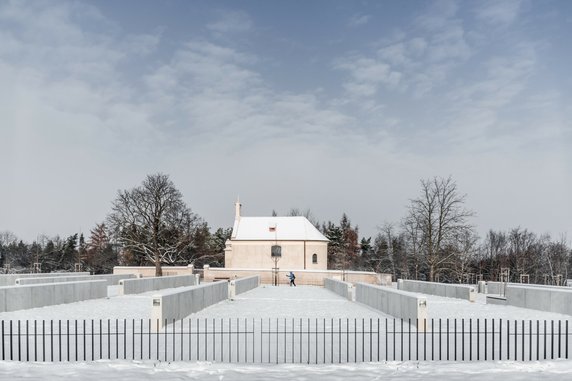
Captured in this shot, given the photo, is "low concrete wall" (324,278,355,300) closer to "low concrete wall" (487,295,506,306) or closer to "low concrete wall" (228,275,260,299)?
"low concrete wall" (228,275,260,299)

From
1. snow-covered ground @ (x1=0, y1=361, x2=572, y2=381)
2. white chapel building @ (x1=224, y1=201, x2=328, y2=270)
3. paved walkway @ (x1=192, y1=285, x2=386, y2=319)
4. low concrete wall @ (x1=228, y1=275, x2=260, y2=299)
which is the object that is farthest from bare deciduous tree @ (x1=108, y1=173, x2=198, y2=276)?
snow-covered ground @ (x1=0, y1=361, x2=572, y2=381)

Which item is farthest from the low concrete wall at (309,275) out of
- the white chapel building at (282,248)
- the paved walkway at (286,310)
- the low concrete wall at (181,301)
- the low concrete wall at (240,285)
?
the low concrete wall at (181,301)

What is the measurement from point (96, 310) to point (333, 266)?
244ft

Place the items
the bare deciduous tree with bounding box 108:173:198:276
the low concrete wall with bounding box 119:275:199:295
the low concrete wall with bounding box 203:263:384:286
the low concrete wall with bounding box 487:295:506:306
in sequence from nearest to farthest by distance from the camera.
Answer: the low concrete wall with bounding box 487:295:506:306 → the low concrete wall with bounding box 119:275:199:295 → the low concrete wall with bounding box 203:263:384:286 → the bare deciduous tree with bounding box 108:173:198:276

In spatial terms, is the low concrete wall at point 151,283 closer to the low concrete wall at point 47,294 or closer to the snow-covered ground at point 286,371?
the low concrete wall at point 47,294

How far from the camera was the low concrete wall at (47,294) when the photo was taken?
83.4 feet

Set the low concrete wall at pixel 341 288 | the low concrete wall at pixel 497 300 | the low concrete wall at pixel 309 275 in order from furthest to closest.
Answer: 1. the low concrete wall at pixel 309 275
2. the low concrete wall at pixel 341 288
3. the low concrete wall at pixel 497 300

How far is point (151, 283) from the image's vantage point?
41.4m

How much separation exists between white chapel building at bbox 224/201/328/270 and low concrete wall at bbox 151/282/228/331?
44.9 meters

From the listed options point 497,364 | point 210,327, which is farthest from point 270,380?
point 210,327

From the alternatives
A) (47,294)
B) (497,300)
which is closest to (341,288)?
(497,300)

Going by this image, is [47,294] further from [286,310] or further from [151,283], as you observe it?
[151,283]

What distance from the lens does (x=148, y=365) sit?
40.4ft

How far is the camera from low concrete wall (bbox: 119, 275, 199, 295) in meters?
36.5
